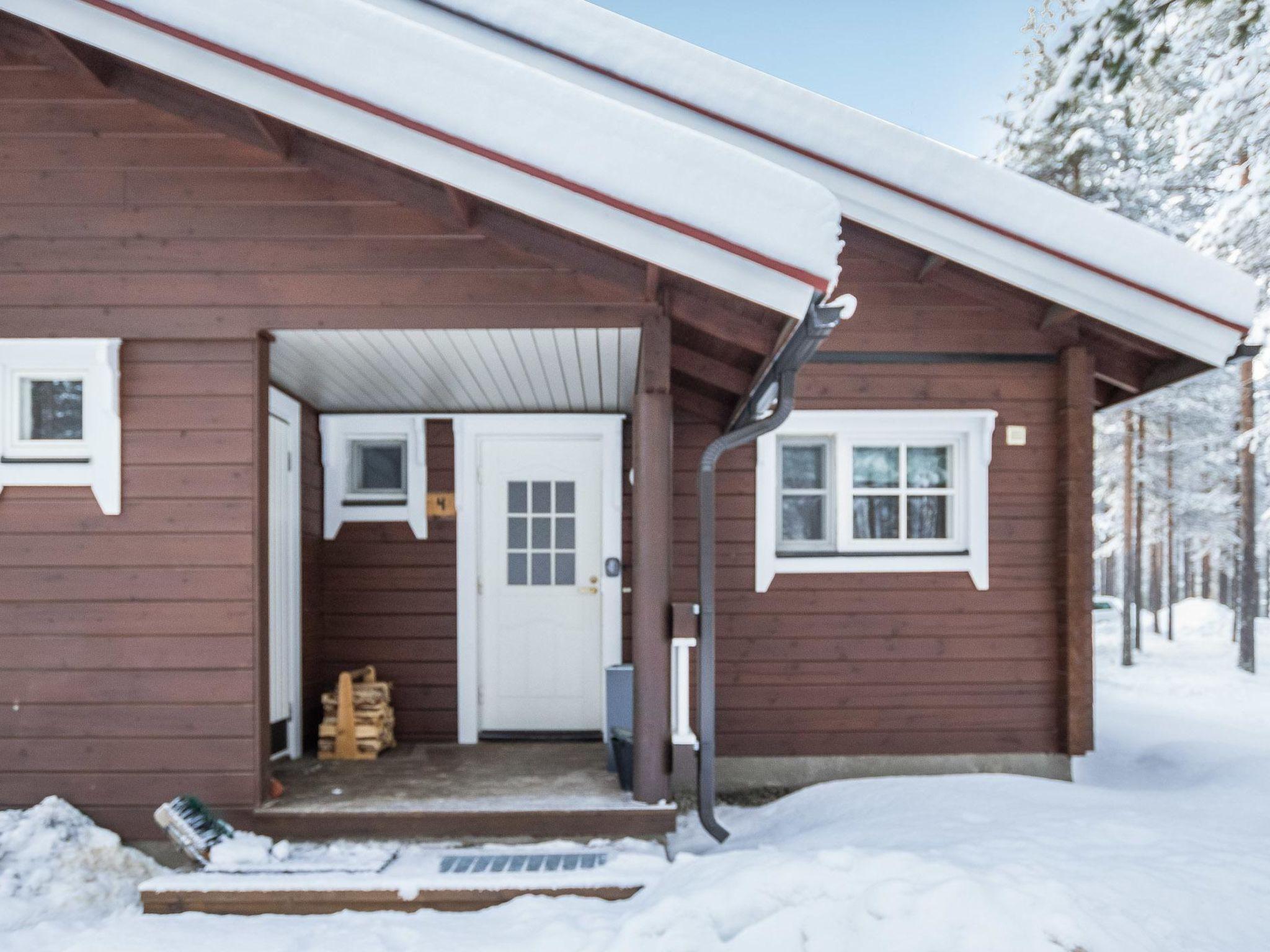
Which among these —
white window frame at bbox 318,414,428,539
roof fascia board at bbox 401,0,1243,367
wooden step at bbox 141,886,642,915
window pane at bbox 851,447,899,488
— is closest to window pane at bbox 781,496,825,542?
window pane at bbox 851,447,899,488

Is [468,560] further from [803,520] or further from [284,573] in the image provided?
[803,520]

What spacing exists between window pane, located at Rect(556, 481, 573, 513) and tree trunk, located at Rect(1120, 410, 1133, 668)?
10156mm

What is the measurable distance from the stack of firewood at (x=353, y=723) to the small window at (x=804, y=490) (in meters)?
2.67

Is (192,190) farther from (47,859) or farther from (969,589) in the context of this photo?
(969,589)

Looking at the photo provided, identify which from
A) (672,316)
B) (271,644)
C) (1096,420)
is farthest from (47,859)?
(1096,420)

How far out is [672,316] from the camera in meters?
3.79

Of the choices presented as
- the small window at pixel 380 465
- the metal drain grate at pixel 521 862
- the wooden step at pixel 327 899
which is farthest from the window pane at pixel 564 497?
the wooden step at pixel 327 899

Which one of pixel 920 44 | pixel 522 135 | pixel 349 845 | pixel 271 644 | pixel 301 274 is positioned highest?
pixel 920 44

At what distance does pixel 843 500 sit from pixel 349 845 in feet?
10.9

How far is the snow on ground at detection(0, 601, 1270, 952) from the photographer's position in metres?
2.71

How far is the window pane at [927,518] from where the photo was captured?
541 cm

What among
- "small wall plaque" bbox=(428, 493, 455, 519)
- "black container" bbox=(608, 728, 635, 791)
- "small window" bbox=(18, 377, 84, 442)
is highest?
"small window" bbox=(18, 377, 84, 442)

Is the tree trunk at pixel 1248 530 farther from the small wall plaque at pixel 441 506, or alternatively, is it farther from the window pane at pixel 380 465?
the window pane at pixel 380 465

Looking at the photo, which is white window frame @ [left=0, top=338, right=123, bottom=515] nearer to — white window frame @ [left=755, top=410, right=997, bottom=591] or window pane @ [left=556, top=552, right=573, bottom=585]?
window pane @ [left=556, top=552, right=573, bottom=585]
